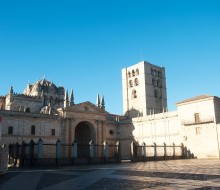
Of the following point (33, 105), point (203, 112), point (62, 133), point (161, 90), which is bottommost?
point (62, 133)

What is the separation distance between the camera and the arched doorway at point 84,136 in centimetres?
4966

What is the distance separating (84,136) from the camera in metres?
→ 51.6

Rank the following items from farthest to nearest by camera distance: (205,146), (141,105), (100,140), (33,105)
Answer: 1. (141,105)
2. (33,105)
3. (100,140)
4. (205,146)

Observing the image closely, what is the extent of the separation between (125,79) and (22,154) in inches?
1829

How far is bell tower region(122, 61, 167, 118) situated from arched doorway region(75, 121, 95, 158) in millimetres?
16660

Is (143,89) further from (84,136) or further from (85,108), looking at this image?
(84,136)

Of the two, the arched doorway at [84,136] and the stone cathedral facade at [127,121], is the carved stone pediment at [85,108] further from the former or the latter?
the arched doorway at [84,136]

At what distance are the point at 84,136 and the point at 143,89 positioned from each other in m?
21.5

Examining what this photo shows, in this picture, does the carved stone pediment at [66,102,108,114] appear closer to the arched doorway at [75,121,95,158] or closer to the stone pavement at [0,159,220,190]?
the arched doorway at [75,121,95,158]

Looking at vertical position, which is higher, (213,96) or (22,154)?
(213,96)

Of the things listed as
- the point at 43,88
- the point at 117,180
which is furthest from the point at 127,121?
the point at 117,180

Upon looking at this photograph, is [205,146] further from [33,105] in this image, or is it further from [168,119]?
Result: [33,105]

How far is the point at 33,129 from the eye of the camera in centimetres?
4312

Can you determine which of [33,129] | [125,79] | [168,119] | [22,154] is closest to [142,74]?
[125,79]
